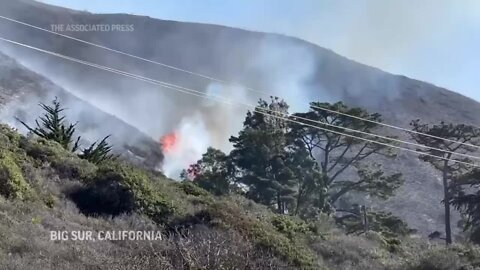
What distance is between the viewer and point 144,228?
52.0 feet

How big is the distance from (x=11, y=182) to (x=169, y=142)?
142 feet

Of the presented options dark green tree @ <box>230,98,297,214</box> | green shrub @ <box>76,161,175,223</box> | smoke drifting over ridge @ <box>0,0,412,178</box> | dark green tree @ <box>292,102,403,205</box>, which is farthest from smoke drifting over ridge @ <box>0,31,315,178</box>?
green shrub @ <box>76,161,175,223</box>

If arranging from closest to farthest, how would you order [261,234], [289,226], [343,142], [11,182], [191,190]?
[11,182]
[261,234]
[289,226]
[191,190]
[343,142]

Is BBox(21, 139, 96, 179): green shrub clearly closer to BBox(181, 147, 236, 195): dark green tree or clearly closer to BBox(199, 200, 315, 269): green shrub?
BBox(199, 200, 315, 269): green shrub

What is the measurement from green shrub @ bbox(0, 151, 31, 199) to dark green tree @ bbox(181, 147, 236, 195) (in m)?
11.5

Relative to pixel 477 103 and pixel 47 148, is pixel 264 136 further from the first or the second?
pixel 477 103

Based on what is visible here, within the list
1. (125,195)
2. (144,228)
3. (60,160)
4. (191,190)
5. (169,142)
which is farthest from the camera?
(169,142)

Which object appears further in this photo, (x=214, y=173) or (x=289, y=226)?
(x=214, y=173)

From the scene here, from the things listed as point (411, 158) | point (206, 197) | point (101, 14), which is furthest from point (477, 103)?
point (206, 197)

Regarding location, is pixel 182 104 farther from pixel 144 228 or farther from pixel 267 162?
pixel 144 228

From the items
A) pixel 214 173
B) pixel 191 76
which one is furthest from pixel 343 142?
Answer: pixel 191 76

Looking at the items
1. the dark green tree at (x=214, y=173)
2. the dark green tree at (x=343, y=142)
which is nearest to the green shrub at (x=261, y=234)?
the dark green tree at (x=214, y=173)

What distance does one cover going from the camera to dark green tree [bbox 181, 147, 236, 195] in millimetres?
28925

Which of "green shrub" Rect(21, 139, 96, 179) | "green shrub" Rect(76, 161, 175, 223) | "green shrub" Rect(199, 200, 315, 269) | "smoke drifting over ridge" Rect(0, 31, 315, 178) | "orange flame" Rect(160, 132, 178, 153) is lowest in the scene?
"green shrub" Rect(199, 200, 315, 269)
